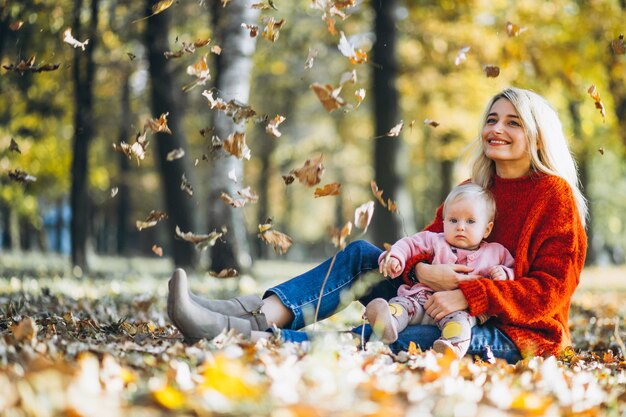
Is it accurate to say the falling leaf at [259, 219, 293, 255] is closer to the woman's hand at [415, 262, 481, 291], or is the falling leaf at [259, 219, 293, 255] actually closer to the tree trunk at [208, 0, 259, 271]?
the woman's hand at [415, 262, 481, 291]

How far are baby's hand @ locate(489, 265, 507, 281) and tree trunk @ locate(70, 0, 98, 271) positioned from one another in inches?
303

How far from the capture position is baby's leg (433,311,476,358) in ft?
11.1

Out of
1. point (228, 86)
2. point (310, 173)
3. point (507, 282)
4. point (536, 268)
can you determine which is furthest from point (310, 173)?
point (228, 86)

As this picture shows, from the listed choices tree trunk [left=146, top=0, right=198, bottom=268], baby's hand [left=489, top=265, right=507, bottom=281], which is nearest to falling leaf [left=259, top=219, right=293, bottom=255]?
baby's hand [left=489, top=265, right=507, bottom=281]

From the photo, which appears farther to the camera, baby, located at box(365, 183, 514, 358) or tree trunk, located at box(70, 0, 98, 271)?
tree trunk, located at box(70, 0, 98, 271)

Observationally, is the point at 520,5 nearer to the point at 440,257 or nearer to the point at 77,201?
the point at 77,201

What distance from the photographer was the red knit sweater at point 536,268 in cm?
352

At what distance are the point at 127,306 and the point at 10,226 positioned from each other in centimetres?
1869

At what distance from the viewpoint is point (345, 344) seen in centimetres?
348

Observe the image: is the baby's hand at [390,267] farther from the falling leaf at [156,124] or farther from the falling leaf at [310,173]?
the falling leaf at [156,124]

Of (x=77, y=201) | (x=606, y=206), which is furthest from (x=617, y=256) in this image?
(x=77, y=201)

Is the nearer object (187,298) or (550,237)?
(187,298)

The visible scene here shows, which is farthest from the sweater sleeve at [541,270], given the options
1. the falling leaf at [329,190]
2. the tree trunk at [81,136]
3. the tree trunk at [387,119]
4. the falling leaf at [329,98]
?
the tree trunk at [81,136]

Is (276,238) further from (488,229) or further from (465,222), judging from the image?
(488,229)
